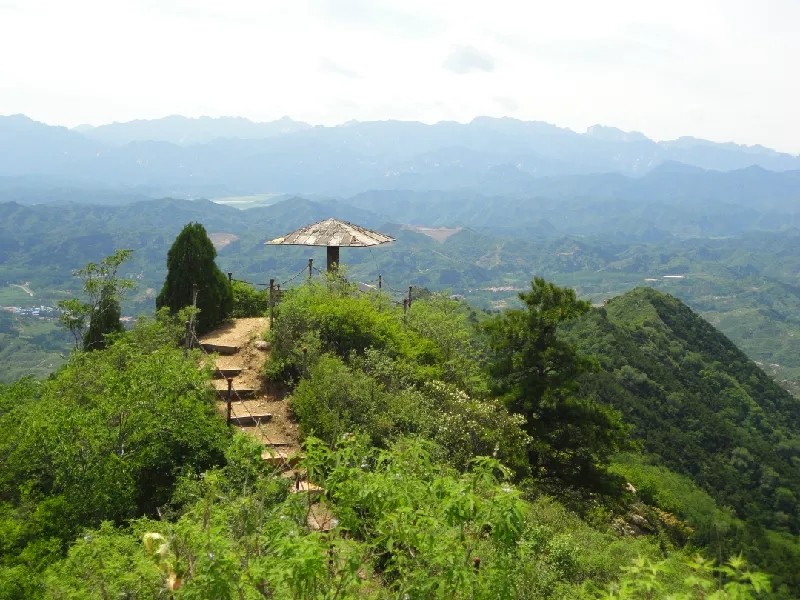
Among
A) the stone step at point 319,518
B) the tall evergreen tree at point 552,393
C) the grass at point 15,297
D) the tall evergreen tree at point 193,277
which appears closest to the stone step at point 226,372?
the tall evergreen tree at point 193,277

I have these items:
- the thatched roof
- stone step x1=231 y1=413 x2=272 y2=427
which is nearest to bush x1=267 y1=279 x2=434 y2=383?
stone step x1=231 y1=413 x2=272 y2=427

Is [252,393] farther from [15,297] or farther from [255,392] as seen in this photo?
[15,297]

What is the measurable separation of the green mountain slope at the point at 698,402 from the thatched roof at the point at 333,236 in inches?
825

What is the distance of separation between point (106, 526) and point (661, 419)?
33300 millimetres

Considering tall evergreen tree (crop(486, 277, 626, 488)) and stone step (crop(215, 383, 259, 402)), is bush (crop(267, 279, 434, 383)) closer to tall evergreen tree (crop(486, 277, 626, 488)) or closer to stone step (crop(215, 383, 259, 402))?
stone step (crop(215, 383, 259, 402))

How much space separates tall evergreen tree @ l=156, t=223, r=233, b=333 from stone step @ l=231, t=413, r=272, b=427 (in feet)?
15.5

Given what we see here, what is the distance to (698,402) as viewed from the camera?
3738cm

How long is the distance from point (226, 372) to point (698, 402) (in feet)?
108

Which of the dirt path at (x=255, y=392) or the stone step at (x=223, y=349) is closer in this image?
the dirt path at (x=255, y=392)

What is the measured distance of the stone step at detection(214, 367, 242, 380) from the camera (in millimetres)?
12820

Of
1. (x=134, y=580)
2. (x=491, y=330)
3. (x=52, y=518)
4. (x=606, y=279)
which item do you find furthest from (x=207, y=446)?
(x=606, y=279)

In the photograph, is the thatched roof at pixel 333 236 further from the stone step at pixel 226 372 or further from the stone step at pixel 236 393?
the stone step at pixel 236 393

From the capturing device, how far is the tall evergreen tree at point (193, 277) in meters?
15.4

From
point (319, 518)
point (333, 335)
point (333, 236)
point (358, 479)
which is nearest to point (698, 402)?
point (333, 236)
